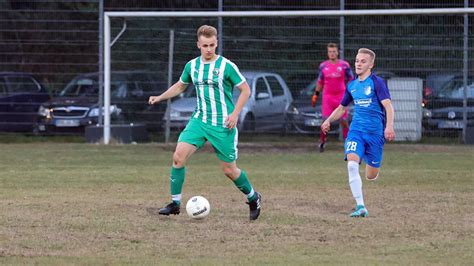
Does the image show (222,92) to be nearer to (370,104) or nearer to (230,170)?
(230,170)

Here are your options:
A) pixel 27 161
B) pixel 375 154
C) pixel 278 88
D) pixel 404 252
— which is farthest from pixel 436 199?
pixel 278 88

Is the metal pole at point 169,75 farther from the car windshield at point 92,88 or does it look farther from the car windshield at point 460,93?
the car windshield at point 460,93

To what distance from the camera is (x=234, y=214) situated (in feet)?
32.9

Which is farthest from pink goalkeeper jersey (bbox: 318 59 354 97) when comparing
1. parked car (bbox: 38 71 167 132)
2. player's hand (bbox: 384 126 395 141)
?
player's hand (bbox: 384 126 395 141)

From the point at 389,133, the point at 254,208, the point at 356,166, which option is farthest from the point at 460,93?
the point at 254,208

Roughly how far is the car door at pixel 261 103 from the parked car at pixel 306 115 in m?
0.47

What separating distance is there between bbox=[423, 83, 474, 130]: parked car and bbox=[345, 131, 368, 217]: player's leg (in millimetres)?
10133

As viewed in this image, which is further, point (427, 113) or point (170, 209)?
point (427, 113)

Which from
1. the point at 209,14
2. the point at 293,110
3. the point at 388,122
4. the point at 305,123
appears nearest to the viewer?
the point at 388,122

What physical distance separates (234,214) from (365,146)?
1504mm

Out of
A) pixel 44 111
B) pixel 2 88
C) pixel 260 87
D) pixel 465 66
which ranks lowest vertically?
pixel 44 111

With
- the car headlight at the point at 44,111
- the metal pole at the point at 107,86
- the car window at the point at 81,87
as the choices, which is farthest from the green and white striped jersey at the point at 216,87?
the car headlight at the point at 44,111

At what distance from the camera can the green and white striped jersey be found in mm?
9539

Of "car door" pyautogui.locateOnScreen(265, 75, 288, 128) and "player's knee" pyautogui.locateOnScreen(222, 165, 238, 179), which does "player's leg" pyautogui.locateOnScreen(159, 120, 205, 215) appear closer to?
"player's knee" pyautogui.locateOnScreen(222, 165, 238, 179)
